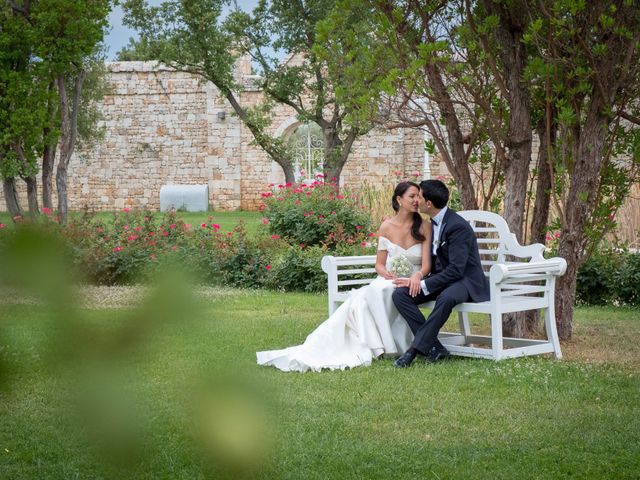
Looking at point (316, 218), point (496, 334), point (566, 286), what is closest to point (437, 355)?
point (496, 334)

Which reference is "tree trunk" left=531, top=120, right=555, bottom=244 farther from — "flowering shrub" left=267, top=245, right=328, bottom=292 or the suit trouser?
"flowering shrub" left=267, top=245, right=328, bottom=292

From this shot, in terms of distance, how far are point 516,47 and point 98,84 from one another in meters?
19.2

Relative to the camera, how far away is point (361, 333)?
606cm

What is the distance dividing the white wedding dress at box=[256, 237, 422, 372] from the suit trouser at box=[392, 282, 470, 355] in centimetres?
17

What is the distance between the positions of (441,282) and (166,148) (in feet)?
66.0

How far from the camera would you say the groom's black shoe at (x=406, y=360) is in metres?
5.64

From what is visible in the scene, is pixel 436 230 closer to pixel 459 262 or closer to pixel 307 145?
pixel 459 262

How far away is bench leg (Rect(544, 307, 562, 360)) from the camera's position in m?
5.89

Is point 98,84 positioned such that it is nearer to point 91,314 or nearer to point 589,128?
point 589,128

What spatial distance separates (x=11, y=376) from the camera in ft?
1.71

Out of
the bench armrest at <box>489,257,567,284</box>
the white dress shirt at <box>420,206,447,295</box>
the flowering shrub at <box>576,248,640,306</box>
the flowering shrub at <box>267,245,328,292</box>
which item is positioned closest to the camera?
the bench armrest at <box>489,257,567,284</box>

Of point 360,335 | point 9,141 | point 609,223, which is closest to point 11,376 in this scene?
point 360,335

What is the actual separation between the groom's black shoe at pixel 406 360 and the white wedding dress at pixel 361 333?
23 cm

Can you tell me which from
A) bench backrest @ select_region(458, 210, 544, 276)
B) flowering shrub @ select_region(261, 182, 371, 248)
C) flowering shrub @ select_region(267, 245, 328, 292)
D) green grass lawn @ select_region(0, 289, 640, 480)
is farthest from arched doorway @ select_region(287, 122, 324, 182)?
bench backrest @ select_region(458, 210, 544, 276)
